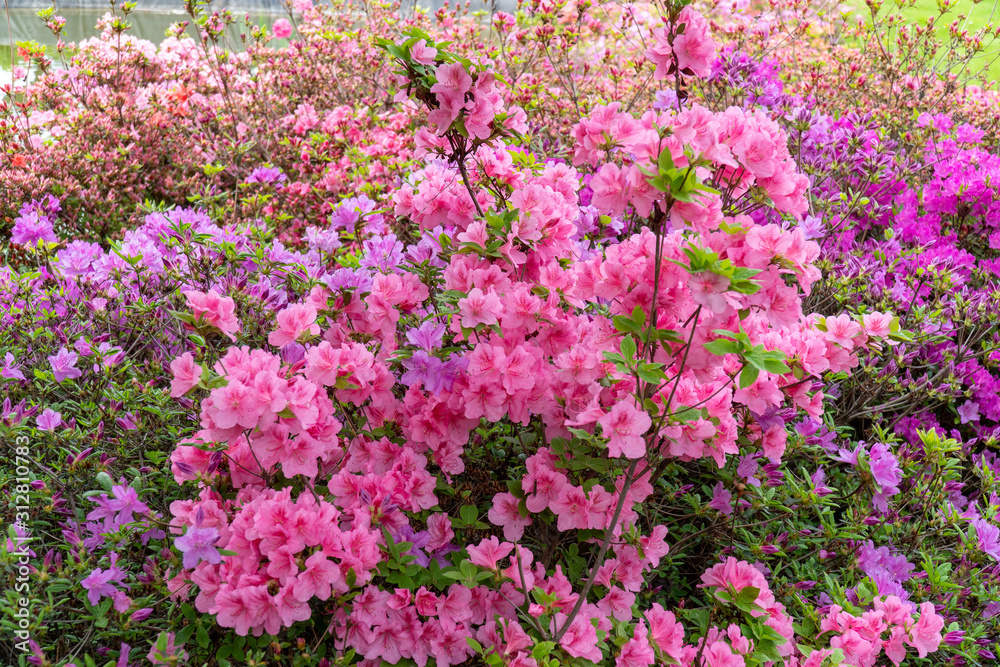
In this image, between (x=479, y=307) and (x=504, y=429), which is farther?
(x=504, y=429)

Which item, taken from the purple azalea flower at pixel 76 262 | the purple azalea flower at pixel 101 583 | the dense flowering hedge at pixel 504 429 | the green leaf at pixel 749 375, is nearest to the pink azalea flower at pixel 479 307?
the dense flowering hedge at pixel 504 429

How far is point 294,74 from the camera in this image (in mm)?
5113

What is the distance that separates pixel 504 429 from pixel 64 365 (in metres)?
1.32

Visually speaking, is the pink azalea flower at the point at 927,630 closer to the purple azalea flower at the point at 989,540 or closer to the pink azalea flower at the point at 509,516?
the purple azalea flower at the point at 989,540

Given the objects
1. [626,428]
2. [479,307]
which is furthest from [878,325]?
[479,307]

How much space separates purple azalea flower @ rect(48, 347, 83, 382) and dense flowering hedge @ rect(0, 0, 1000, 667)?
0.05m

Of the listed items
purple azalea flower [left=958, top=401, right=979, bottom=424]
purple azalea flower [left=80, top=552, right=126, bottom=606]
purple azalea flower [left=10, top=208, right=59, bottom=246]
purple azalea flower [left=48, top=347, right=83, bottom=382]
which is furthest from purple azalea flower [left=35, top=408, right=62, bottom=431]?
purple azalea flower [left=958, top=401, right=979, bottom=424]

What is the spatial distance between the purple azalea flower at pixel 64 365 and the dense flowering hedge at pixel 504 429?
0.05 metres

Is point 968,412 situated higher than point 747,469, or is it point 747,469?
point 747,469

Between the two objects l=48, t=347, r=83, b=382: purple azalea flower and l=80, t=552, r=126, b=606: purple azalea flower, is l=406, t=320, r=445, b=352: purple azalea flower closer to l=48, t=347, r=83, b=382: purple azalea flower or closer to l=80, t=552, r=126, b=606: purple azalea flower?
l=80, t=552, r=126, b=606: purple azalea flower

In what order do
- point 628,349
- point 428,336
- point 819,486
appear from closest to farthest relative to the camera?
point 628,349 < point 428,336 < point 819,486

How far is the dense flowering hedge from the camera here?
4.47ft

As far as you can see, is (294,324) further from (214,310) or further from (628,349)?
(628,349)

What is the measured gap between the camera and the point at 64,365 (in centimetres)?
200
